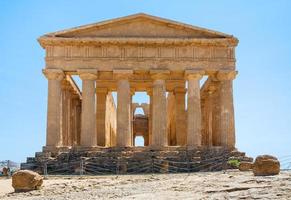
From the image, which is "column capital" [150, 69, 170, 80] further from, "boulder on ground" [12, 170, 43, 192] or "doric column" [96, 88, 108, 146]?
"boulder on ground" [12, 170, 43, 192]

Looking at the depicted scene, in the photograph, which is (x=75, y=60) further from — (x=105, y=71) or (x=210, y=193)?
(x=210, y=193)

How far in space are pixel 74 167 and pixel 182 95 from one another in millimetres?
15457

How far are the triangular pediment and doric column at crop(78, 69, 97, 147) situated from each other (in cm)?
322

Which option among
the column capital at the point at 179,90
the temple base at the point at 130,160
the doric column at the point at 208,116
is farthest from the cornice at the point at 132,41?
the temple base at the point at 130,160

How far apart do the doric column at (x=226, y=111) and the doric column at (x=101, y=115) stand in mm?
10733

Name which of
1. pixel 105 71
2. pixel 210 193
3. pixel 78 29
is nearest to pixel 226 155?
pixel 105 71

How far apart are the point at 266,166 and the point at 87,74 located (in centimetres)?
2294

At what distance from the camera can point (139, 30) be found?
40969 millimetres

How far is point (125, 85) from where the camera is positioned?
40.7 m

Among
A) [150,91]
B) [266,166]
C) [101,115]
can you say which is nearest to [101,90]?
[101,115]

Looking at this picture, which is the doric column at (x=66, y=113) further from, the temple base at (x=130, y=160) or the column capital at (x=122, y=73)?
the column capital at (x=122, y=73)

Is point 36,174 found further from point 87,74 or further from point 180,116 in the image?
point 180,116

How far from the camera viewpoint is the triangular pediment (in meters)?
40.4

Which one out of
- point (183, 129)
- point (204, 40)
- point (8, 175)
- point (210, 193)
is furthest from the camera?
point (183, 129)
